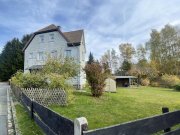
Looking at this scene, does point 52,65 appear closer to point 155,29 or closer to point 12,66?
point 12,66

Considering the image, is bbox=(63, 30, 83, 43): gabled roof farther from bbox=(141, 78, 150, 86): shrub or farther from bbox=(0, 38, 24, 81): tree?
bbox=(0, 38, 24, 81): tree

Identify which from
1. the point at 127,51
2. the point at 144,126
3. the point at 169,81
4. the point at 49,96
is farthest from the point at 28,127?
the point at 127,51

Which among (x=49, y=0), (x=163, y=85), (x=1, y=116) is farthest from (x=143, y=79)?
(x=1, y=116)

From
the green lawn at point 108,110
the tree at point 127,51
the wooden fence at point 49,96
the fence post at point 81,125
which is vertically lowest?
the green lawn at point 108,110

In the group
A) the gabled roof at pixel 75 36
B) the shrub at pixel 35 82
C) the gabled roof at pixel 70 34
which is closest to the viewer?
the shrub at pixel 35 82

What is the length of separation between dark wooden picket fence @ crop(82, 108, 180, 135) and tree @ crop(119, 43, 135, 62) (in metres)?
66.2

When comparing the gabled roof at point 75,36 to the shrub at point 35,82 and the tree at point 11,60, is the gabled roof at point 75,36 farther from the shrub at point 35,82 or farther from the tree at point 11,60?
the tree at point 11,60

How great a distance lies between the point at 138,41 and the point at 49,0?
187ft

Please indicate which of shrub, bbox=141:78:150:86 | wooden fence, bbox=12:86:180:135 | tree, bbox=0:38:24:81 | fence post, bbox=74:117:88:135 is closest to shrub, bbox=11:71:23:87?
wooden fence, bbox=12:86:180:135

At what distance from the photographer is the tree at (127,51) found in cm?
6926

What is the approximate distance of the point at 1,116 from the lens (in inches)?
379

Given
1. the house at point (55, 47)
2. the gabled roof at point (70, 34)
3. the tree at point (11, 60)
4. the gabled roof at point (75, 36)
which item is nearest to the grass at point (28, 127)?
the house at point (55, 47)

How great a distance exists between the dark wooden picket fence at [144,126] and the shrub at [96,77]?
1329cm

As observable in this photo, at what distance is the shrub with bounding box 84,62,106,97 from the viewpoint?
17453 millimetres
